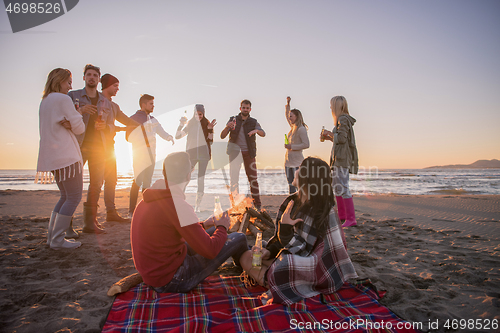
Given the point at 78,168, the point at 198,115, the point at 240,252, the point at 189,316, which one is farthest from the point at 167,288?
the point at 198,115

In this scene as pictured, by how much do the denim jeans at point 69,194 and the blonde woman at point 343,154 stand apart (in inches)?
173

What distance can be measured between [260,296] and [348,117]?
4101 millimetres

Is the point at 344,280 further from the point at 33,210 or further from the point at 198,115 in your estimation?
the point at 33,210

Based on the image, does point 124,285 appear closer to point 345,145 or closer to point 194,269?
point 194,269

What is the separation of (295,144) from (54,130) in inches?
182

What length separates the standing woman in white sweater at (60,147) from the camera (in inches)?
134

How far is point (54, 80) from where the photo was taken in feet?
11.5

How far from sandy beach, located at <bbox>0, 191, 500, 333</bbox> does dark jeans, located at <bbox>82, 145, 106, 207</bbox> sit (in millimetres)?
699

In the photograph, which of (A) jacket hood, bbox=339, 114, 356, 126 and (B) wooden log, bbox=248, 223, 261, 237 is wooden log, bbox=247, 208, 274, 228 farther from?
(A) jacket hood, bbox=339, 114, 356, 126

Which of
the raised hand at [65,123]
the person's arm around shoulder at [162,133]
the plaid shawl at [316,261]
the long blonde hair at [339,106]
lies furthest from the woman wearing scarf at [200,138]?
the plaid shawl at [316,261]

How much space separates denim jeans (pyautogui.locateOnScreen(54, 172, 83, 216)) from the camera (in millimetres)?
3557

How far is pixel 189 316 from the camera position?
215 centimetres

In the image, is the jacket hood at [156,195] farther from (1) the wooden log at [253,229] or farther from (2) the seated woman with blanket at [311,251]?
(1) the wooden log at [253,229]

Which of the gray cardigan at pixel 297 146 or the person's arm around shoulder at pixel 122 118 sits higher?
the person's arm around shoulder at pixel 122 118
